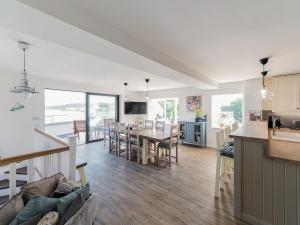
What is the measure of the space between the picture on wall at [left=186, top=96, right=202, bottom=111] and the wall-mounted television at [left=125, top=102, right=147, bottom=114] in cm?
224

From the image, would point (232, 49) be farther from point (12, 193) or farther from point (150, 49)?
point (12, 193)

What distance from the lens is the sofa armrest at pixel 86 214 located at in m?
1.23

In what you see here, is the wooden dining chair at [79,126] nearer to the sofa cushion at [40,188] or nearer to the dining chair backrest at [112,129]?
the dining chair backrest at [112,129]

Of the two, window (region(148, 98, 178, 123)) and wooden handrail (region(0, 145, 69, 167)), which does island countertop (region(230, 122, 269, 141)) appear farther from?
window (region(148, 98, 178, 123))

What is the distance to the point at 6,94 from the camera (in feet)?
12.5

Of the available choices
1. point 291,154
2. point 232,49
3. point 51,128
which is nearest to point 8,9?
point 232,49

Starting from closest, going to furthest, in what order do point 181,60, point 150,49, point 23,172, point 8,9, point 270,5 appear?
point 8,9, point 270,5, point 150,49, point 181,60, point 23,172

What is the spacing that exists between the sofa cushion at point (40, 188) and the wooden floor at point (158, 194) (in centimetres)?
82

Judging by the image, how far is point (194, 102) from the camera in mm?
5828

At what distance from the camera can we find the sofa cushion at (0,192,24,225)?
1.14 meters

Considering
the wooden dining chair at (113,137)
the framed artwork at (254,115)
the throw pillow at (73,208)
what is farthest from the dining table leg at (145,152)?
the framed artwork at (254,115)

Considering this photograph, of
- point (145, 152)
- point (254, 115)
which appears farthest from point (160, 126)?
point (254, 115)

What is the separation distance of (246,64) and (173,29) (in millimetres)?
2065

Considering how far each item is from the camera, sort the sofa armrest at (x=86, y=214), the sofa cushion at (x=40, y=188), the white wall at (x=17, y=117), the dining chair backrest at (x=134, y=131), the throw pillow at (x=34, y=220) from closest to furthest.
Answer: the throw pillow at (x=34, y=220)
the sofa armrest at (x=86, y=214)
the sofa cushion at (x=40, y=188)
the white wall at (x=17, y=117)
the dining chair backrest at (x=134, y=131)
